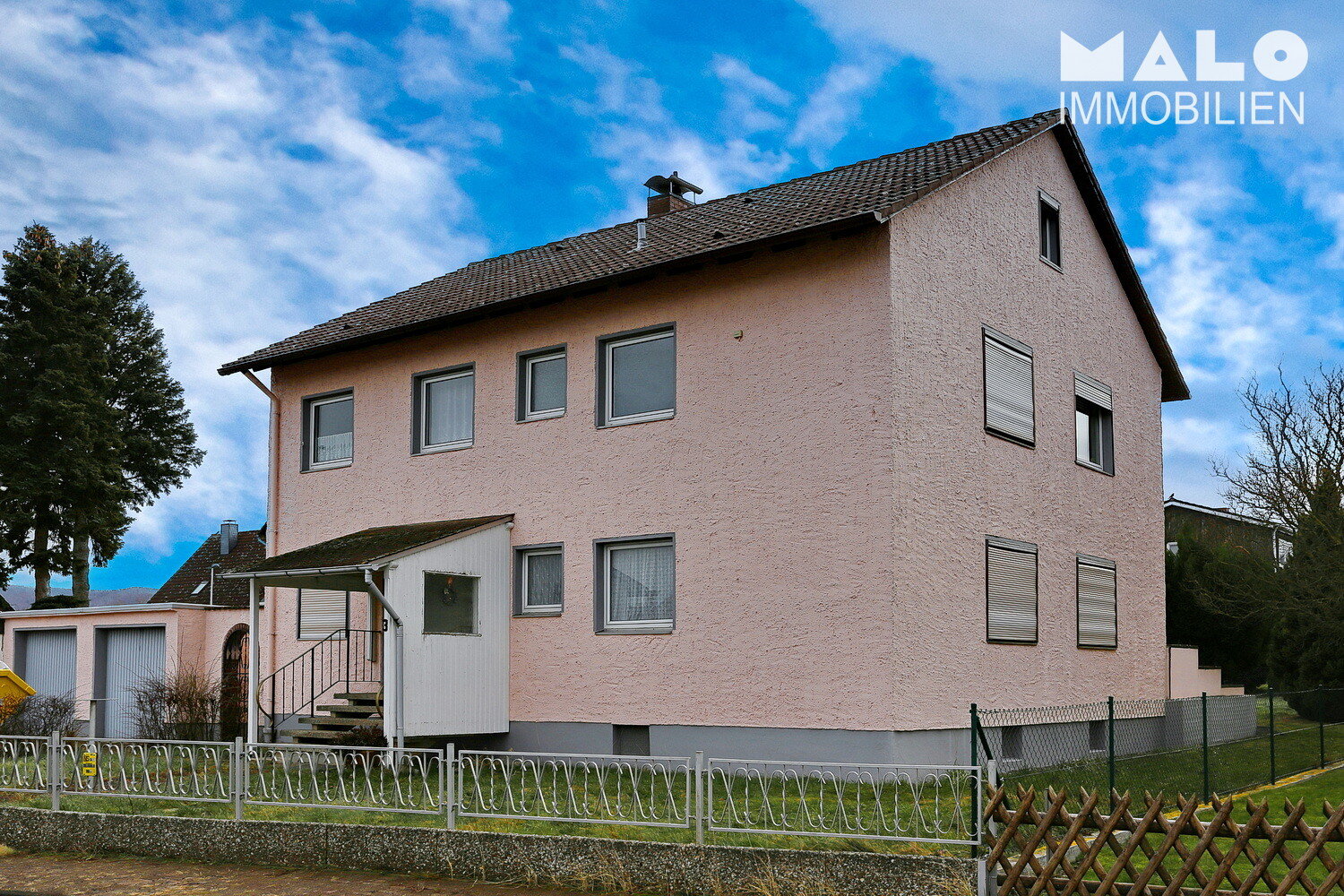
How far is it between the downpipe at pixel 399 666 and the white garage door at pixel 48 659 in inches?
577

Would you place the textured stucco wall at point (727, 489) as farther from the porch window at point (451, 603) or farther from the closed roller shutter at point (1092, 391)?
the closed roller shutter at point (1092, 391)

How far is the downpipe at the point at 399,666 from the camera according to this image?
1520 centimetres

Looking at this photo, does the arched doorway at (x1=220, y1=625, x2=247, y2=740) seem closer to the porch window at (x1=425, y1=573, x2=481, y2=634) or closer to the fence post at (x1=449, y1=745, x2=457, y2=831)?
the porch window at (x1=425, y1=573, x2=481, y2=634)

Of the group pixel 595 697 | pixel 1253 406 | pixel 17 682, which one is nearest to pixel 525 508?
pixel 595 697

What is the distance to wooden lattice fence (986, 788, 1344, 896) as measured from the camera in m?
7.38

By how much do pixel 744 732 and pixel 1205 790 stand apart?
16.5ft

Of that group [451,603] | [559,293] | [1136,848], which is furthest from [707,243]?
[1136,848]

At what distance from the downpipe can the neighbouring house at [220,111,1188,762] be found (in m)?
0.06

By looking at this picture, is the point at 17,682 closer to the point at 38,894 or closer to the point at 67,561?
the point at 38,894

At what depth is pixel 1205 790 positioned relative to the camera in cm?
Result: 1377

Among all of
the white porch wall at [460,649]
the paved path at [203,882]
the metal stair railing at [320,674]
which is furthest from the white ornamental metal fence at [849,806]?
the metal stair railing at [320,674]

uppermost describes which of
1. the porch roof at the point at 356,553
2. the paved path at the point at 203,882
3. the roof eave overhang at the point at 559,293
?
the roof eave overhang at the point at 559,293

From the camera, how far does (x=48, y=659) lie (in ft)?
90.8

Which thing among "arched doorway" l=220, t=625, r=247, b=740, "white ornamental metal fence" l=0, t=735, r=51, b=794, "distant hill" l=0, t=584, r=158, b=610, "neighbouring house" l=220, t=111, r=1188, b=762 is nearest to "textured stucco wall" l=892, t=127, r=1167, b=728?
"neighbouring house" l=220, t=111, r=1188, b=762
